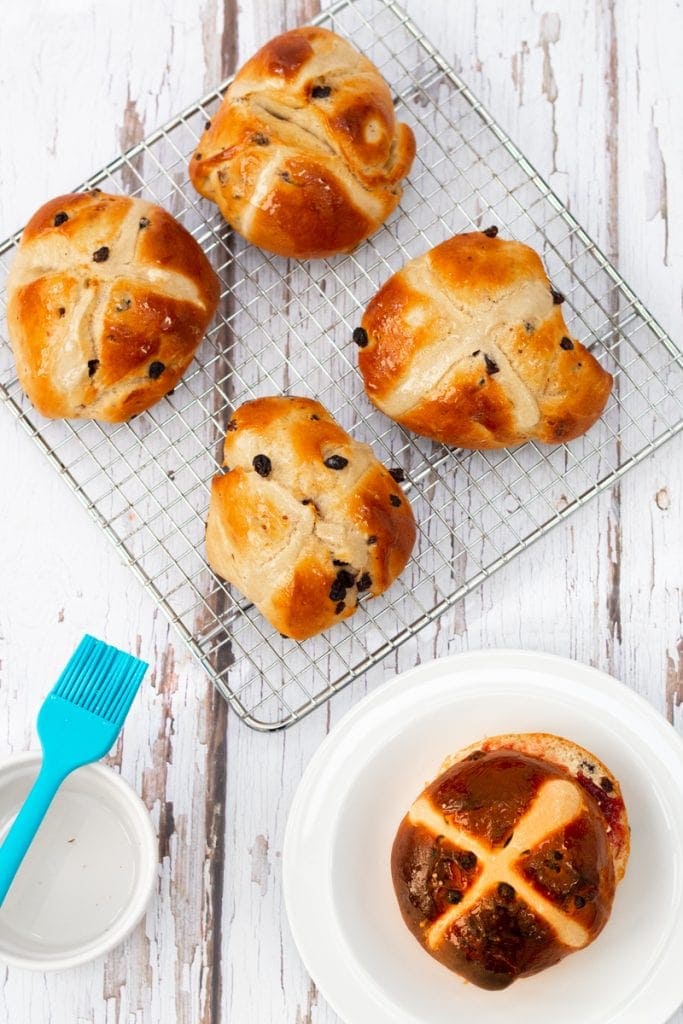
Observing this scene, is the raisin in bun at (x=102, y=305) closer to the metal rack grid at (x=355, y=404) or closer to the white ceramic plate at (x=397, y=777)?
the metal rack grid at (x=355, y=404)

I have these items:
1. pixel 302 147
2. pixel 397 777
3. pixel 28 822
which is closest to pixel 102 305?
pixel 302 147

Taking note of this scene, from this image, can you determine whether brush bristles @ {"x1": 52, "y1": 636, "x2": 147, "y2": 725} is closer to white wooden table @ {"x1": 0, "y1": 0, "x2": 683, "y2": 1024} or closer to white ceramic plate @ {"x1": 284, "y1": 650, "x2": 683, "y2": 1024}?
white wooden table @ {"x1": 0, "y1": 0, "x2": 683, "y2": 1024}

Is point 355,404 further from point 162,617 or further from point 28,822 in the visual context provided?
point 28,822

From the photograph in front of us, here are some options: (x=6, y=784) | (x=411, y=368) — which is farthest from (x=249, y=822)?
(x=411, y=368)

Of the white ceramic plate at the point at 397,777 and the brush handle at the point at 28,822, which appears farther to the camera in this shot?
the white ceramic plate at the point at 397,777

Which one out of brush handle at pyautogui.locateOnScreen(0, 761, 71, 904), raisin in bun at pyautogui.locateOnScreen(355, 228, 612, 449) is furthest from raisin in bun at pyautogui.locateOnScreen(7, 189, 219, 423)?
brush handle at pyautogui.locateOnScreen(0, 761, 71, 904)

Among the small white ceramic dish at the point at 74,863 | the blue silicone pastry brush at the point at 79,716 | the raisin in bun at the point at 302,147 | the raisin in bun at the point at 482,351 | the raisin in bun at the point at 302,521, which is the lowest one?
the small white ceramic dish at the point at 74,863

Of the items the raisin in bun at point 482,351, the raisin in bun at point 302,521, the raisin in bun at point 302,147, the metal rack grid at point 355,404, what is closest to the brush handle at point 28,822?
the metal rack grid at point 355,404
